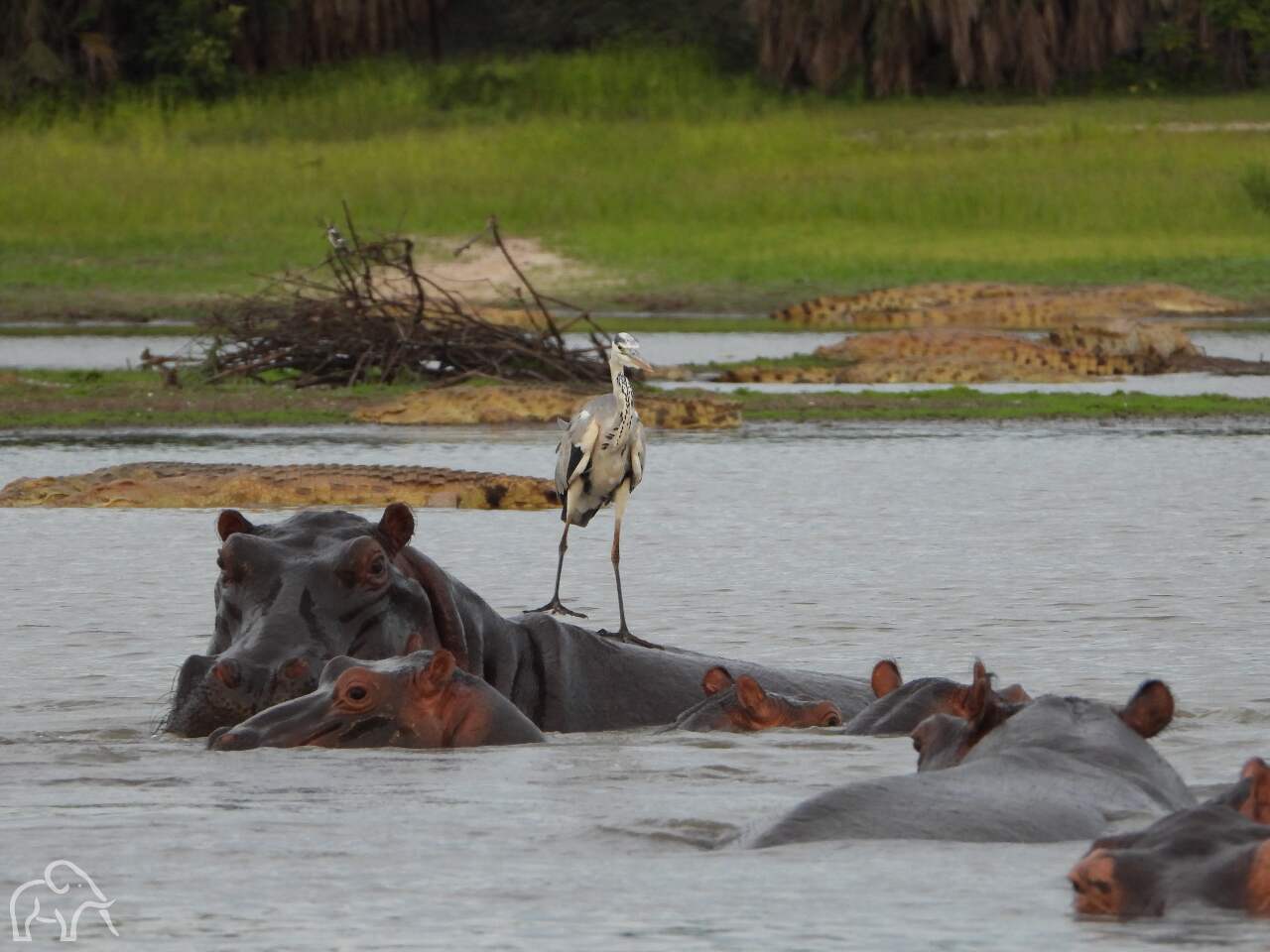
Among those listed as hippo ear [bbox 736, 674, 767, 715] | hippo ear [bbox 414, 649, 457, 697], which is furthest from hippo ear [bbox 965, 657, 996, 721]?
hippo ear [bbox 736, 674, 767, 715]

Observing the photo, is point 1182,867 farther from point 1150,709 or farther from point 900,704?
point 900,704

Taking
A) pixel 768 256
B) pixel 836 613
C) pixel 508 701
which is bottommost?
pixel 768 256

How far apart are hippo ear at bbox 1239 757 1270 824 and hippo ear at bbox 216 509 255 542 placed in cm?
242

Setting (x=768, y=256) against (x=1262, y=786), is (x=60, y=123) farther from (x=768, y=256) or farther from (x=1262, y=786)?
(x=1262, y=786)

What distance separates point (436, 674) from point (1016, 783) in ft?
4.43

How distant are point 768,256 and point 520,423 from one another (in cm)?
1387

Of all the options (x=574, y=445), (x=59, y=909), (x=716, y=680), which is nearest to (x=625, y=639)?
(x=716, y=680)

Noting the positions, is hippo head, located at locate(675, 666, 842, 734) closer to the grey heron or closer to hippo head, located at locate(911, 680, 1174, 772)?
hippo head, located at locate(911, 680, 1174, 772)

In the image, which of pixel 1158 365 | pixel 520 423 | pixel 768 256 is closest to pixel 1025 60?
pixel 768 256

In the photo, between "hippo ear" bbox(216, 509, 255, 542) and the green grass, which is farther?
the green grass

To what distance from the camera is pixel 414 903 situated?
4410 mm

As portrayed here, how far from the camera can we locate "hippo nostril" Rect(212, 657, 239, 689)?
18.2 feet

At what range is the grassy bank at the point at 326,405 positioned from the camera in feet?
57.3

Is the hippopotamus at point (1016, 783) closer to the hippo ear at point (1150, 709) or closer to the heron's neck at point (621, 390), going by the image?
the hippo ear at point (1150, 709)
